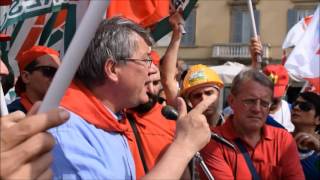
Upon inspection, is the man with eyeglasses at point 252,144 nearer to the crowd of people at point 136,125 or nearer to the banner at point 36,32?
the crowd of people at point 136,125

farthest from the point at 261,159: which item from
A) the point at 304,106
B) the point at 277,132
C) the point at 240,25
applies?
the point at 240,25

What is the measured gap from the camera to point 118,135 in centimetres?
194

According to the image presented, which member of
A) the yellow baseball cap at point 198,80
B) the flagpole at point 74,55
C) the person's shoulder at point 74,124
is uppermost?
the flagpole at point 74,55

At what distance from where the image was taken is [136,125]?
260 cm

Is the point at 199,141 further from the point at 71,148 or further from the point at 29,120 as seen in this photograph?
the point at 29,120

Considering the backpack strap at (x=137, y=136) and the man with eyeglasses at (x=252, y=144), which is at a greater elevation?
the backpack strap at (x=137, y=136)

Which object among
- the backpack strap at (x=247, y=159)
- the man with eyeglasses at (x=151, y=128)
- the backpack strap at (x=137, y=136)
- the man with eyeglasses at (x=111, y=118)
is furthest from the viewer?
the backpack strap at (x=247, y=159)

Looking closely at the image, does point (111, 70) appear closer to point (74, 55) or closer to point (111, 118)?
point (111, 118)

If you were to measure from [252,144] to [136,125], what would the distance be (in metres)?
0.71

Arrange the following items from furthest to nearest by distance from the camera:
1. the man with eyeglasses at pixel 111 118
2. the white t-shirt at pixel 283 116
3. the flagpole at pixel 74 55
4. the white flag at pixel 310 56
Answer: the white t-shirt at pixel 283 116
the white flag at pixel 310 56
the man with eyeglasses at pixel 111 118
the flagpole at pixel 74 55

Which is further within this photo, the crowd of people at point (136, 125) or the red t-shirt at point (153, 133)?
the red t-shirt at point (153, 133)

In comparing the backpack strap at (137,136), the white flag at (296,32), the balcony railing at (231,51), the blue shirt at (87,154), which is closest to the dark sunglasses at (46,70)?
the backpack strap at (137,136)

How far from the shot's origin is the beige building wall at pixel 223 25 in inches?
1102

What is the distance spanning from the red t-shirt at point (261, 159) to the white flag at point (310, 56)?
5.65ft
